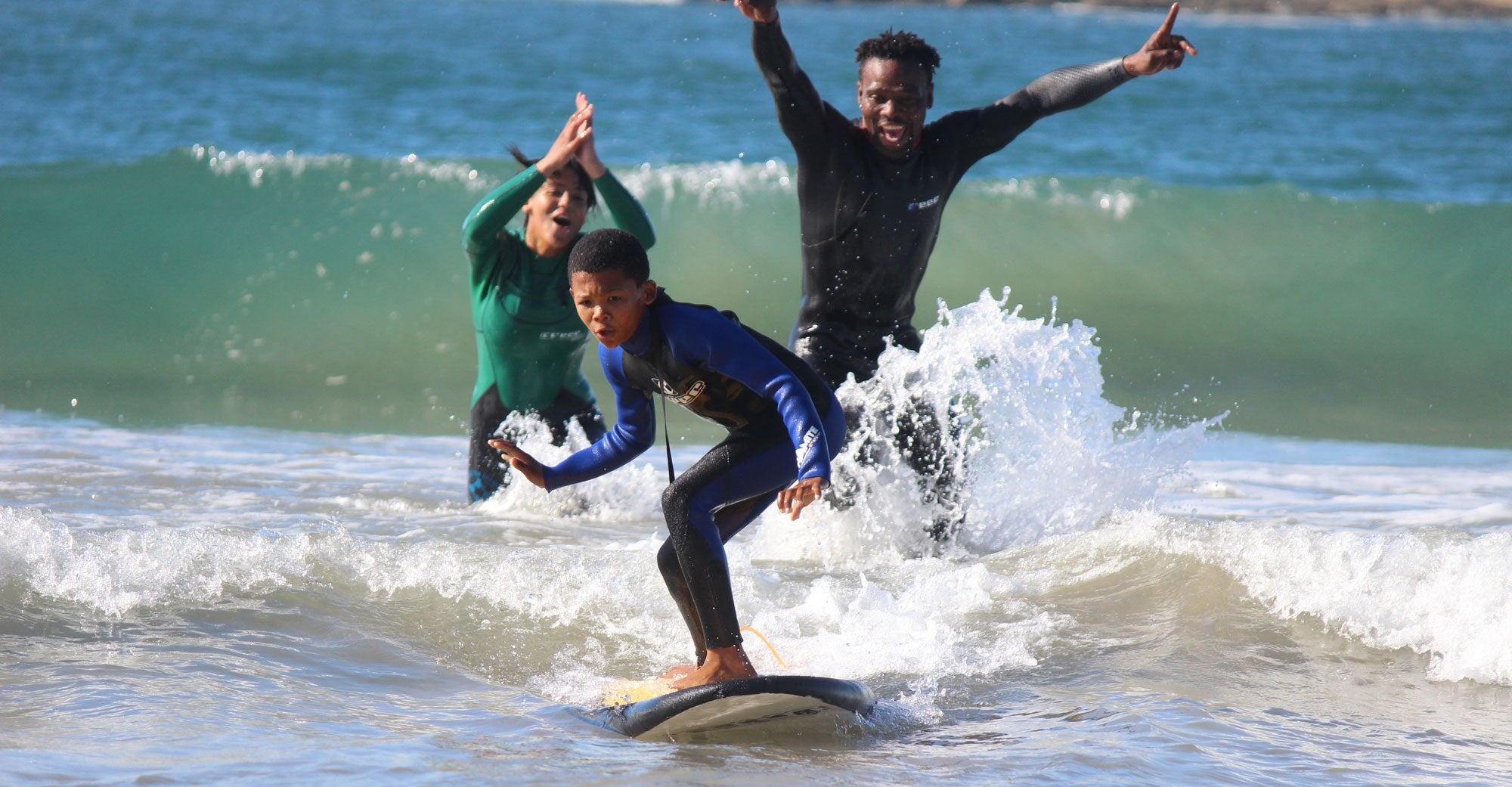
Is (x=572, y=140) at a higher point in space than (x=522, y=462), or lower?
higher

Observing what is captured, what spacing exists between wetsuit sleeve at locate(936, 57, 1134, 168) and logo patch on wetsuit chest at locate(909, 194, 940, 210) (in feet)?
0.68

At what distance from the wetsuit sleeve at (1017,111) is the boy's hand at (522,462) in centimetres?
238

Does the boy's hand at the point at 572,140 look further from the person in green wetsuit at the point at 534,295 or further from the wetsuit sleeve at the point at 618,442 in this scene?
the wetsuit sleeve at the point at 618,442

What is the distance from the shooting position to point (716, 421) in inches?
157

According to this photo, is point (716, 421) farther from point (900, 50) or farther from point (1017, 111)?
point (1017, 111)

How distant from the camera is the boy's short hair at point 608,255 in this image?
381cm

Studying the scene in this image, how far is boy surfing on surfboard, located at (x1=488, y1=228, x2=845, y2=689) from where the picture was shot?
3.84m

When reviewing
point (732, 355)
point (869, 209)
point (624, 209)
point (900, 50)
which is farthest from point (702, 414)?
point (624, 209)

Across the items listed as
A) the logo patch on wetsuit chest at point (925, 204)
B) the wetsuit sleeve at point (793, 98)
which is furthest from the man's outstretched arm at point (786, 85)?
the logo patch on wetsuit chest at point (925, 204)

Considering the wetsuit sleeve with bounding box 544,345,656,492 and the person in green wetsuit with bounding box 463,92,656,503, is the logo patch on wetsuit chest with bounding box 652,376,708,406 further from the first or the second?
the person in green wetsuit with bounding box 463,92,656,503

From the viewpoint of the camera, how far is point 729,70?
2575 centimetres

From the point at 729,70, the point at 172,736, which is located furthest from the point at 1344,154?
the point at 172,736

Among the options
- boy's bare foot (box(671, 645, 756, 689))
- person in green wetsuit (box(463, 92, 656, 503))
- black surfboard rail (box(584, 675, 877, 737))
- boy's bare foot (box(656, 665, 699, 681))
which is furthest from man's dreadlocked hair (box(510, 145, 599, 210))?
black surfboard rail (box(584, 675, 877, 737))

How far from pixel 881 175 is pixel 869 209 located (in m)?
0.14
